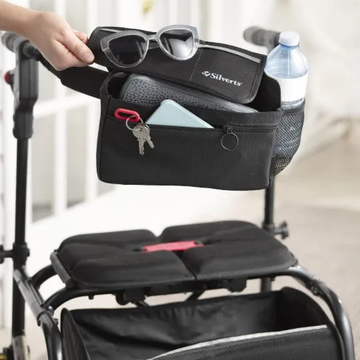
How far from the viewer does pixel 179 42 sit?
4.04 feet

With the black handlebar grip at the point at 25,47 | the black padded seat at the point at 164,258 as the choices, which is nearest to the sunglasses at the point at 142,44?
the black handlebar grip at the point at 25,47

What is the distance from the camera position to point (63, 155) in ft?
7.75

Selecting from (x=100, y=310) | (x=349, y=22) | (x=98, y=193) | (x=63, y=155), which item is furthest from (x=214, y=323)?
(x=349, y=22)

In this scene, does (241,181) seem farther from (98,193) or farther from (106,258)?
(98,193)

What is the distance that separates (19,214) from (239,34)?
1.62 meters

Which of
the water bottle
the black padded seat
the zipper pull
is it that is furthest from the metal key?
the black padded seat

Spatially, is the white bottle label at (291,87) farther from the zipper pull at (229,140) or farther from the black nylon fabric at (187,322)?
the black nylon fabric at (187,322)

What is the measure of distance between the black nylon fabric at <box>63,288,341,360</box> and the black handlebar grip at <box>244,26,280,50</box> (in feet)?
1.80

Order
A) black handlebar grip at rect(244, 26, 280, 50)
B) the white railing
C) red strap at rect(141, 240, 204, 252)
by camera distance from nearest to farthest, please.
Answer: red strap at rect(141, 240, 204, 252) → black handlebar grip at rect(244, 26, 280, 50) → the white railing

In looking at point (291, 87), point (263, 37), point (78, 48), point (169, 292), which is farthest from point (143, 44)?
point (263, 37)

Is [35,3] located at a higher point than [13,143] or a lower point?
higher

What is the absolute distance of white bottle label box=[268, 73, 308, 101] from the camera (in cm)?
128

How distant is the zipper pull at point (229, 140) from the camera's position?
124cm

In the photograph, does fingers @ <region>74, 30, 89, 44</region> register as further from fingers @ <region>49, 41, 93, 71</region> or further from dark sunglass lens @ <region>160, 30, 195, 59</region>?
dark sunglass lens @ <region>160, 30, 195, 59</region>
